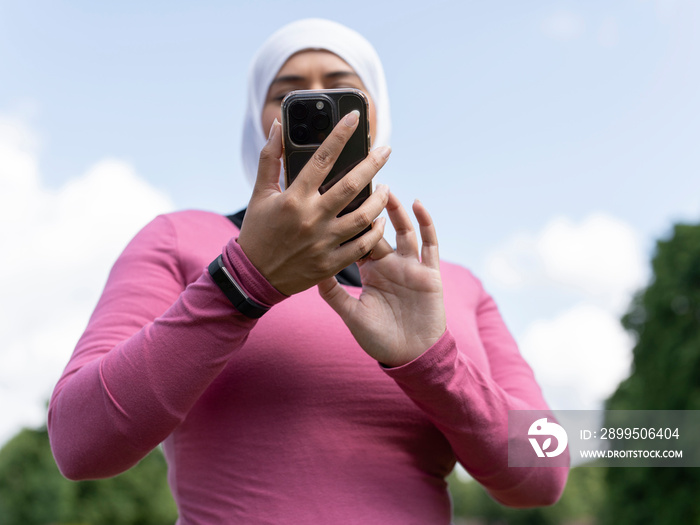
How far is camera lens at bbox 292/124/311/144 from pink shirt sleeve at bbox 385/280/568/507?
→ 0.65 metres

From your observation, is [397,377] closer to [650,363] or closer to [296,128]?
[296,128]

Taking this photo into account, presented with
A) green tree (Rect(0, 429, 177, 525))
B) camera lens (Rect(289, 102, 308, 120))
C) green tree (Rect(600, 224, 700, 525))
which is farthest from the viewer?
green tree (Rect(0, 429, 177, 525))

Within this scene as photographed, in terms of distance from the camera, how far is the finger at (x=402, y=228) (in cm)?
194

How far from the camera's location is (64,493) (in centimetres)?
2697

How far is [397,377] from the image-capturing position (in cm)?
189

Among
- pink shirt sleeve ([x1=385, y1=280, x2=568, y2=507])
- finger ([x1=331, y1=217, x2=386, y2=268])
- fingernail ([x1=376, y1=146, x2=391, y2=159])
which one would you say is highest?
fingernail ([x1=376, y1=146, x2=391, y2=159])

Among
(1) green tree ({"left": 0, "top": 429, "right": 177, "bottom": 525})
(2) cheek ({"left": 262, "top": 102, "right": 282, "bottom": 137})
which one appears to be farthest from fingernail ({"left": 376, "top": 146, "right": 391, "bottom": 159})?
(1) green tree ({"left": 0, "top": 429, "right": 177, "bottom": 525})

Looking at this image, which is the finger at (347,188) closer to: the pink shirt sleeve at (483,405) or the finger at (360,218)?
the finger at (360,218)

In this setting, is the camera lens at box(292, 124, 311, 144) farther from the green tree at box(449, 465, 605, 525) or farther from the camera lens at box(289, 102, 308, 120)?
the green tree at box(449, 465, 605, 525)

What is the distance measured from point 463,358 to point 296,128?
79 centimetres

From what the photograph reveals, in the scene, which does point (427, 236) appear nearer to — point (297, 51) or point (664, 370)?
point (297, 51)

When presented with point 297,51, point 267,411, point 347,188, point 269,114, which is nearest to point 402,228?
point 347,188

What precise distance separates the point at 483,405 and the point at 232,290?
84cm

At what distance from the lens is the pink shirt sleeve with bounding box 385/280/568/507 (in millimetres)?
1892
